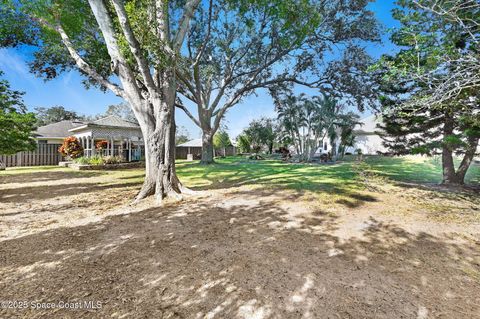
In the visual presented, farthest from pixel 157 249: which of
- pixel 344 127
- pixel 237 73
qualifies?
pixel 344 127

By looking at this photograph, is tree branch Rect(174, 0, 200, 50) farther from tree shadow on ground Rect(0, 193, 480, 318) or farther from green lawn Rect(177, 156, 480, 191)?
tree shadow on ground Rect(0, 193, 480, 318)

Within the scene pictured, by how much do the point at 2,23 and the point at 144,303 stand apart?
1271 centimetres

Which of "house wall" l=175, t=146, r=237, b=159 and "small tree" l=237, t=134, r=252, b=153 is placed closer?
"house wall" l=175, t=146, r=237, b=159

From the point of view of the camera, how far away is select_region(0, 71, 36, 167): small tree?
7.07 m

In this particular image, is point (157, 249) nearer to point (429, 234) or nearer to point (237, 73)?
point (429, 234)

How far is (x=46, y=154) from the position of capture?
61.7 feet

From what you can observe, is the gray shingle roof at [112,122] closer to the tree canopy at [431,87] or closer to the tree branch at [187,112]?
the tree branch at [187,112]

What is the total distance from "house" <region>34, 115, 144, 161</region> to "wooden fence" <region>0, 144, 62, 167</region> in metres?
1.52

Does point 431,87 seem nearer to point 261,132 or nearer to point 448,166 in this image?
point 448,166

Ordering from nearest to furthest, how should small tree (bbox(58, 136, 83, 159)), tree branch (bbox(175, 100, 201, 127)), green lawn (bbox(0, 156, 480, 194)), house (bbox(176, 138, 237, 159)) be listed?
green lawn (bbox(0, 156, 480, 194)) < small tree (bbox(58, 136, 83, 159)) < tree branch (bbox(175, 100, 201, 127)) < house (bbox(176, 138, 237, 159))

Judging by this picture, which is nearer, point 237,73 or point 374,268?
point 374,268

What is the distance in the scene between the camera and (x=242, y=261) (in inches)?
123

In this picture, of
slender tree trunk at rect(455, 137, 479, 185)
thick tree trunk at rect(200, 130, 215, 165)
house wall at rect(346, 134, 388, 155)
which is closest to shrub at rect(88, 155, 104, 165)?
thick tree trunk at rect(200, 130, 215, 165)

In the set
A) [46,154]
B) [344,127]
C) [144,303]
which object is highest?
[344,127]
